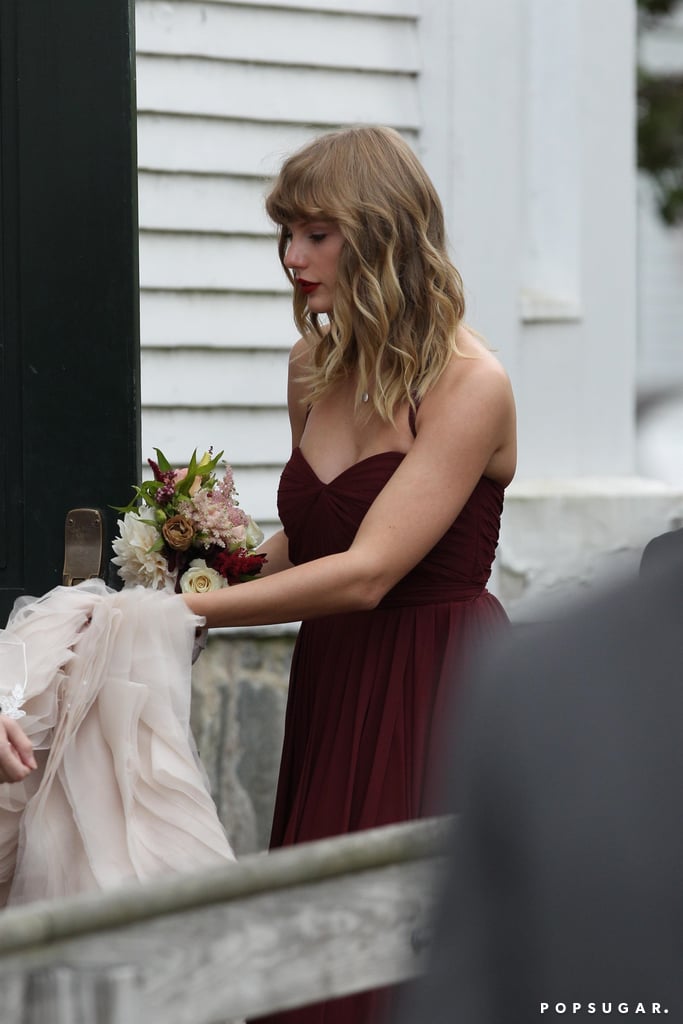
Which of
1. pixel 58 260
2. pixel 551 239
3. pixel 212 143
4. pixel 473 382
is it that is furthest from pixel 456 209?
pixel 473 382

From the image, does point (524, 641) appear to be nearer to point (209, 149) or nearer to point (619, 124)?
point (209, 149)

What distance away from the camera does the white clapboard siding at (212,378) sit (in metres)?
4.45

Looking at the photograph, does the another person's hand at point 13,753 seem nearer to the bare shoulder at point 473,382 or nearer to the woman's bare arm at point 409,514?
the woman's bare arm at point 409,514

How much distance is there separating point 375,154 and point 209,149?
1.85 metres

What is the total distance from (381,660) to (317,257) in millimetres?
795

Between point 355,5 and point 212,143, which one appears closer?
point 212,143

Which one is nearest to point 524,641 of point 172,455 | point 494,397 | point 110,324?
point 494,397

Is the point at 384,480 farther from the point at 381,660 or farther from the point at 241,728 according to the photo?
the point at 241,728

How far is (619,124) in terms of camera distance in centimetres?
514

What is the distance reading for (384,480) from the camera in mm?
2730

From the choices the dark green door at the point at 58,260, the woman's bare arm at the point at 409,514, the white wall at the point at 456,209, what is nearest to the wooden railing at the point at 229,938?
the woman's bare arm at the point at 409,514

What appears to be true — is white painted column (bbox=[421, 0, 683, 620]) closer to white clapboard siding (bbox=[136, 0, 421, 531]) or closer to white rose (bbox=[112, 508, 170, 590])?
white clapboard siding (bbox=[136, 0, 421, 531])

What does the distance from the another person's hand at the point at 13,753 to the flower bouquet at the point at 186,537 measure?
523 millimetres

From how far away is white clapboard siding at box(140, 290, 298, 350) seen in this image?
4.45 metres
